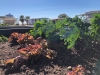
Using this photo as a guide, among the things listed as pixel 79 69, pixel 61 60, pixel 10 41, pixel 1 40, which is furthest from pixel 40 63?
pixel 1 40

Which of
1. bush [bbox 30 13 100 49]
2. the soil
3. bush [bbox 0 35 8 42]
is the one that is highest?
bush [bbox 30 13 100 49]

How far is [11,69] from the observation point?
3.66 meters

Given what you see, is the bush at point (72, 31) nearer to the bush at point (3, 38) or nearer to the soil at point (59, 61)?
the soil at point (59, 61)

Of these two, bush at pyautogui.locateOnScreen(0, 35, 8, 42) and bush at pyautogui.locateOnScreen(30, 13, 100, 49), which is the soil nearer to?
bush at pyautogui.locateOnScreen(30, 13, 100, 49)

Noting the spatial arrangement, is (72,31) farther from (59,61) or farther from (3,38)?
(3,38)

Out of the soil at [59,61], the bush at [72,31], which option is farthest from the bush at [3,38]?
the bush at [72,31]

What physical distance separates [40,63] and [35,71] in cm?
37

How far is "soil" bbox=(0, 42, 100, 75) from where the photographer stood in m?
3.49

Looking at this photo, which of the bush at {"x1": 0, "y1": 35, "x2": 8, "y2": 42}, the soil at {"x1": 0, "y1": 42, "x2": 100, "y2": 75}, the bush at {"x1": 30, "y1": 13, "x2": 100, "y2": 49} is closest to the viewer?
the soil at {"x1": 0, "y1": 42, "x2": 100, "y2": 75}

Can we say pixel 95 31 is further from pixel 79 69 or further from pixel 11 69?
pixel 11 69

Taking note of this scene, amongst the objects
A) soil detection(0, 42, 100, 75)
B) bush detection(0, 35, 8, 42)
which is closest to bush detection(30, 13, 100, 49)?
soil detection(0, 42, 100, 75)

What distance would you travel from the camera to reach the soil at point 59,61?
3492 millimetres

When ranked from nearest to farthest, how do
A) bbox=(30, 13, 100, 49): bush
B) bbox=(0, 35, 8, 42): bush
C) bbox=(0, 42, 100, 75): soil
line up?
bbox=(0, 42, 100, 75): soil → bbox=(30, 13, 100, 49): bush → bbox=(0, 35, 8, 42): bush

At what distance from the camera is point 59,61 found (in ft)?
13.0
